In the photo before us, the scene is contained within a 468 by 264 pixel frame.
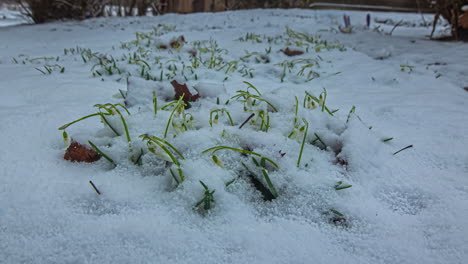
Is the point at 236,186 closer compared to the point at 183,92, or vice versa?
the point at 236,186

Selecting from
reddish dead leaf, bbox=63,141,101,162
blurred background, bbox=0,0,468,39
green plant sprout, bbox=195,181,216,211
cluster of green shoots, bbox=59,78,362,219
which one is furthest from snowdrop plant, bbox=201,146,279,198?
blurred background, bbox=0,0,468,39

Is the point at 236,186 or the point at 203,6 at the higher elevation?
the point at 203,6

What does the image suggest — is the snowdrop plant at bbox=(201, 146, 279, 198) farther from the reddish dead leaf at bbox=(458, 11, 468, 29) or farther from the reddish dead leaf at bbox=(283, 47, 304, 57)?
the reddish dead leaf at bbox=(458, 11, 468, 29)

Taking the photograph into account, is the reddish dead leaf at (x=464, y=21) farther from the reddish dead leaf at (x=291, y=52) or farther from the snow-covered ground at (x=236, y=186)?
the snow-covered ground at (x=236, y=186)

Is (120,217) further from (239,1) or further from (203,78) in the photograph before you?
(239,1)

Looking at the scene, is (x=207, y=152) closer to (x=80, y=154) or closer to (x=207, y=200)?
(x=207, y=200)

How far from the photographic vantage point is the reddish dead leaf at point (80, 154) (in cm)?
117

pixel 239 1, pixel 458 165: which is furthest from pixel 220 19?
pixel 458 165

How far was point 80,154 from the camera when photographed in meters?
1.17

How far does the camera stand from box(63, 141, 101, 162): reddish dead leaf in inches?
46.2

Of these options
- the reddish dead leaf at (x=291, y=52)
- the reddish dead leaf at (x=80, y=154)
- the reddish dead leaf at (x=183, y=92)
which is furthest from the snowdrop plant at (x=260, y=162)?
the reddish dead leaf at (x=291, y=52)

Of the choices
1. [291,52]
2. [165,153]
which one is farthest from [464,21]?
[165,153]

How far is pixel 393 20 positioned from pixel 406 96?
8.35 m

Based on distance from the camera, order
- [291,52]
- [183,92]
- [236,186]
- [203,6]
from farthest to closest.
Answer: [203,6]
[291,52]
[183,92]
[236,186]
